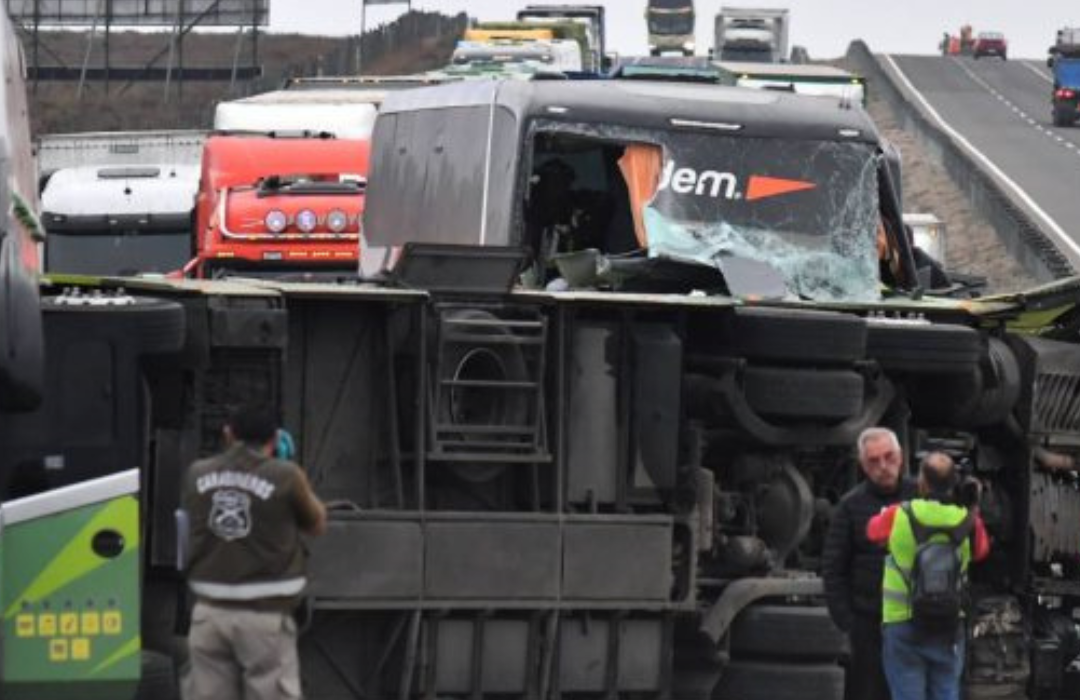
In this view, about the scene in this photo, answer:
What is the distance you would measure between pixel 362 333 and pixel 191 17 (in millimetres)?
77442

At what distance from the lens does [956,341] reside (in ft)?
44.7

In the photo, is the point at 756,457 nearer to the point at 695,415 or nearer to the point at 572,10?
the point at 695,415

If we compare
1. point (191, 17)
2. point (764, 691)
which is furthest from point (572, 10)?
point (764, 691)

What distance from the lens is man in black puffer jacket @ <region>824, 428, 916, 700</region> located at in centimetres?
1189

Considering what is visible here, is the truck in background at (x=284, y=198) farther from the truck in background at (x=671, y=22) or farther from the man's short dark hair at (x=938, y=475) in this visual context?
the truck in background at (x=671, y=22)

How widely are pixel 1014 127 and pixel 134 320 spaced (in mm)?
74573

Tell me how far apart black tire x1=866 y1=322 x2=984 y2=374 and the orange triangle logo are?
6.01ft

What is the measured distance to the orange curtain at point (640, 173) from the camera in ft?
50.2

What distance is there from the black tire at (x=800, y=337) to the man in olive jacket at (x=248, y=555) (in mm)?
3320

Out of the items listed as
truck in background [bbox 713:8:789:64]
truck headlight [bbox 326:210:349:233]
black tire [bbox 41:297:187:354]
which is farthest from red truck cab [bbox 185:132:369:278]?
truck in background [bbox 713:8:789:64]

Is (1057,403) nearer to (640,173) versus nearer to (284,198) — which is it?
(640,173)

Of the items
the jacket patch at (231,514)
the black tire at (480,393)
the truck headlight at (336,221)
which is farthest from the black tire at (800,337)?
the truck headlight at (336,221)

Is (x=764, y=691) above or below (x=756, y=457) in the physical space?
below

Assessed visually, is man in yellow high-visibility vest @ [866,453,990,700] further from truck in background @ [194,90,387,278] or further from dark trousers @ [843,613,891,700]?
truck in background @ [194,90,387,278]
